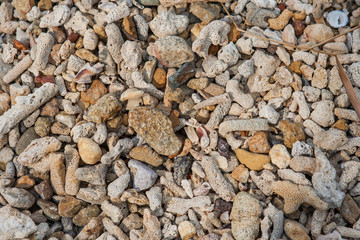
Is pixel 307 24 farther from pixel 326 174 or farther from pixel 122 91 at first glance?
pixel 122 91

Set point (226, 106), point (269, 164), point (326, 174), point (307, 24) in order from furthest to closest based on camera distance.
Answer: point (307, 24)
point (226, 106)
point (269, 164)
point (326, 174)

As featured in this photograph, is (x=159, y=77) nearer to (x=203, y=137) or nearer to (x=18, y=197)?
(x=203, y=137)

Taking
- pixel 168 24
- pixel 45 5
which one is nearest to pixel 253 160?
pixel 168 24

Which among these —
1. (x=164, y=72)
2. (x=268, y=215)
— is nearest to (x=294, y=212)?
(x=268, y=215)

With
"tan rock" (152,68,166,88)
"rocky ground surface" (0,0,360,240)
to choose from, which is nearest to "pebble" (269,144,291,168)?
"rocky ground surface" (0,0,360,240)

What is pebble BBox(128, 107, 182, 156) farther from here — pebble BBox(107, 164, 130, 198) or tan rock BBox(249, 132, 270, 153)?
tan rock BBox(249, 132, 270, 153)

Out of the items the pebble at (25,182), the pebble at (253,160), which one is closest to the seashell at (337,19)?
the pebble at (253,160)
